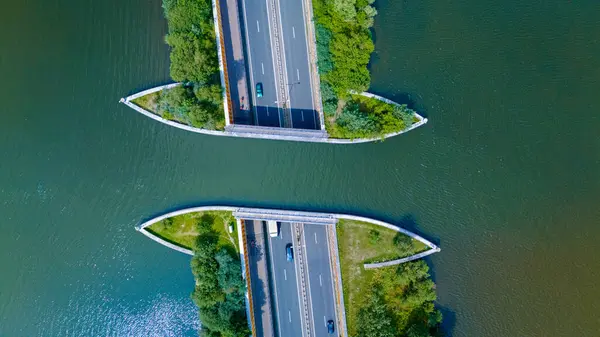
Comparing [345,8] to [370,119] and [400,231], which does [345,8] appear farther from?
[400,231]

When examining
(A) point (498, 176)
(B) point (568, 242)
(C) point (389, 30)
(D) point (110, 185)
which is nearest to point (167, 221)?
(D) point (110, 185)

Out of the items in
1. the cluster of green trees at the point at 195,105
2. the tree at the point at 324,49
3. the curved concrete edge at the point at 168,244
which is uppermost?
the tree at the point at 324,49

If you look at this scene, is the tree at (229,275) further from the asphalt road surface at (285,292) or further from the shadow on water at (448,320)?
the shadow on water at (448,320)

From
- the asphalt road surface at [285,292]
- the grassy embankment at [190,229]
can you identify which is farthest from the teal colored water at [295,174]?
the asphalt road surface at [285,292]

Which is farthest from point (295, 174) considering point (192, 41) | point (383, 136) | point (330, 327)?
point (192, 41)

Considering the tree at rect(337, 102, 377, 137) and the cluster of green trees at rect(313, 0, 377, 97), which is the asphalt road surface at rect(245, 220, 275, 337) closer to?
the tree at rect(337, 102, 377, 137)

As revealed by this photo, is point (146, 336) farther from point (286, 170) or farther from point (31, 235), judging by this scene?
point (286, 170)
